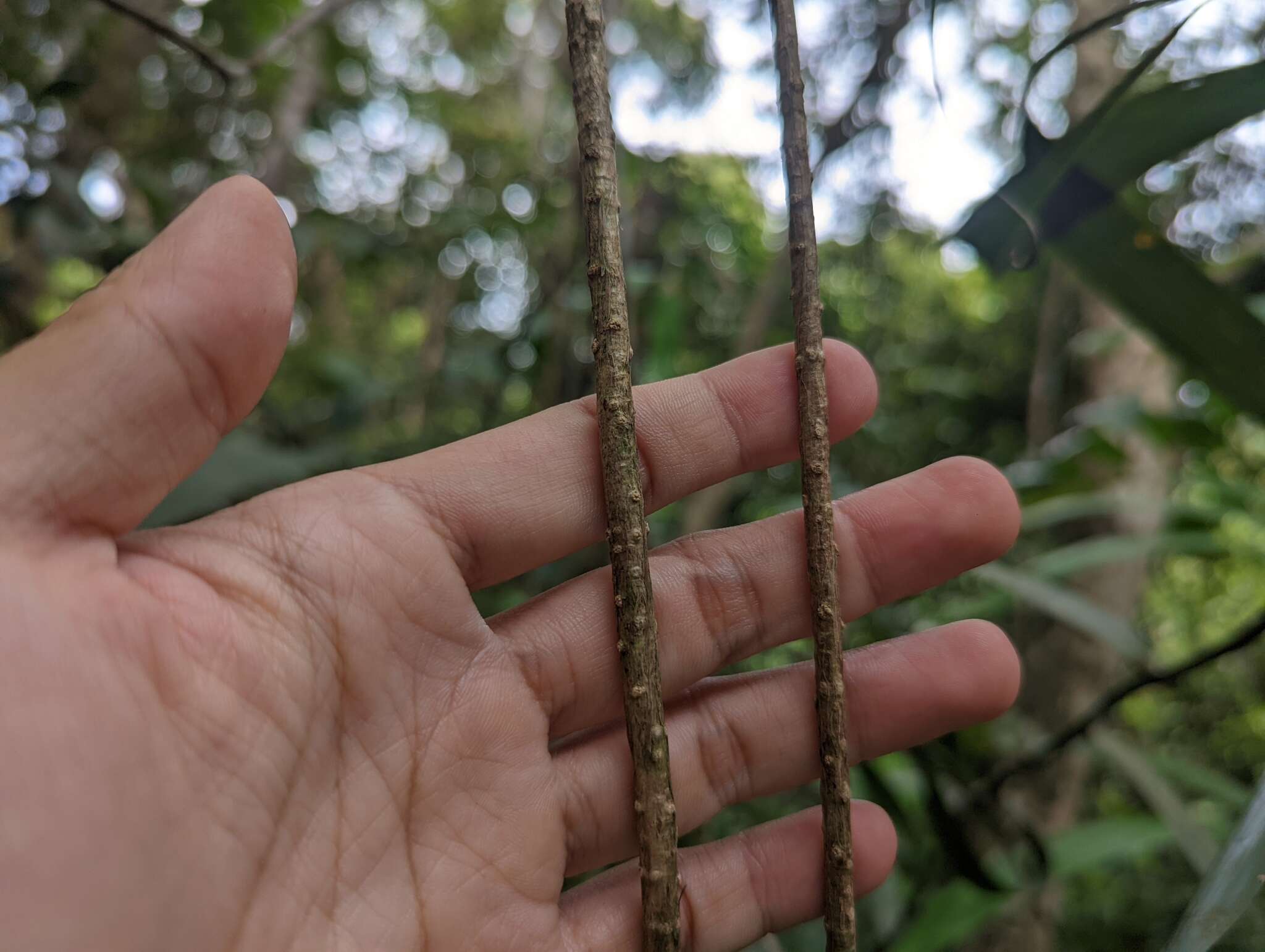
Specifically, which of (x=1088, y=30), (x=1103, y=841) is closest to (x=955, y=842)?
(x=1103, y=841)

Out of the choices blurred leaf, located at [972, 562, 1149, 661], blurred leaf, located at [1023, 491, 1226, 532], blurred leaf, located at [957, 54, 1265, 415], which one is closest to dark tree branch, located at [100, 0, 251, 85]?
blurred leaf, located at [957, 54, 1265, 415]

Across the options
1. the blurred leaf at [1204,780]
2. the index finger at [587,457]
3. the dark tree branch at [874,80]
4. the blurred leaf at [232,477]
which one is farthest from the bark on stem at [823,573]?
the blurred leaf at [1204,780]

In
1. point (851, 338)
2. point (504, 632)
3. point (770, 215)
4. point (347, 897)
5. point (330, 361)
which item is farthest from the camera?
point (770, 215)

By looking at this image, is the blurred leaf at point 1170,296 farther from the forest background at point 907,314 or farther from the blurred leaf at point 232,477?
the blurred leaf at point 232,477

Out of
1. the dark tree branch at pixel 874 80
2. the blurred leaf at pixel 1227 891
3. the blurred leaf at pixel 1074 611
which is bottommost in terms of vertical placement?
the blurred leaf at pixel 1227 891

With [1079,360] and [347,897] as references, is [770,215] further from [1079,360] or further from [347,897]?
[347,897]

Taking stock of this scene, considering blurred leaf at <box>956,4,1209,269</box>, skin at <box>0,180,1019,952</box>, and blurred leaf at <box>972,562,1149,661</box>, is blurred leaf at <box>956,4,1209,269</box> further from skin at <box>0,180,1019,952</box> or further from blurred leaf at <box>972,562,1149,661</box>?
blurred leaf at <box>972,562,1149,661</box>

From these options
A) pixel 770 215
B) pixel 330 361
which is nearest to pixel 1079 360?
pixel 770 215
